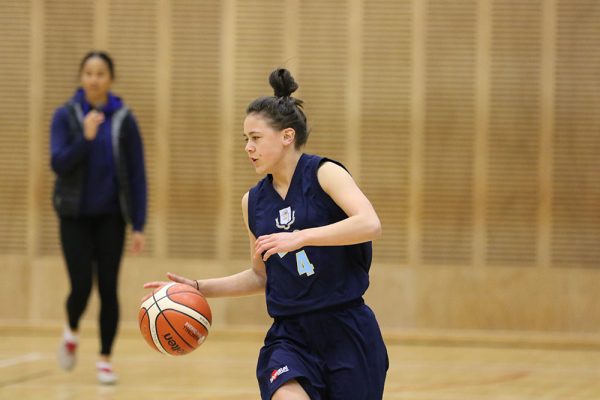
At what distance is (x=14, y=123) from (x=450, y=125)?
3969 mm

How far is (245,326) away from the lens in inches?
342

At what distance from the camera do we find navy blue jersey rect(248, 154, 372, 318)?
10.5 ft

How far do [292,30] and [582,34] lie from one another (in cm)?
257

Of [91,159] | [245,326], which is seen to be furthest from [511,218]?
[91,159]

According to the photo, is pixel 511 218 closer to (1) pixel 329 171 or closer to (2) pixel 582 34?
(2) pixel 582 34

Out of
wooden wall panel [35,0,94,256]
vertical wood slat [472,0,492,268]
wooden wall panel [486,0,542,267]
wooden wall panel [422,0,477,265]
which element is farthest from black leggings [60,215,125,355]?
wooden wall panel [486,0,542,267]

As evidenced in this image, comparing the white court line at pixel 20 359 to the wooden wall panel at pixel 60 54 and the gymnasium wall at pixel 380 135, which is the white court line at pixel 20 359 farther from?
the wooden wall panel at pixel 60 54

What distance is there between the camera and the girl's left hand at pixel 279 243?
2945mm

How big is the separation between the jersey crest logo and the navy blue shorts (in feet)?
1.01

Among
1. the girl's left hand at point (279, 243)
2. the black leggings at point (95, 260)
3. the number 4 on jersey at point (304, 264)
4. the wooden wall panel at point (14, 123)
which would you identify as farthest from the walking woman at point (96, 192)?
the wooden wall panel at point (14, 123)

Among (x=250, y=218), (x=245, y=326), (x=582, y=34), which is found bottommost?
(x=245, y=326)

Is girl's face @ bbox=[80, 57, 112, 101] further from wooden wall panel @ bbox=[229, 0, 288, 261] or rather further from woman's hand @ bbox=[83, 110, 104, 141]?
wooden wall panel @ bbox=[229, 0, 288, 261]

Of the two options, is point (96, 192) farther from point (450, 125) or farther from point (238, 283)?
point (450, 125)

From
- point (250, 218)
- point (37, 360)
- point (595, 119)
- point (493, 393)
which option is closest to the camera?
point (250, 218)
